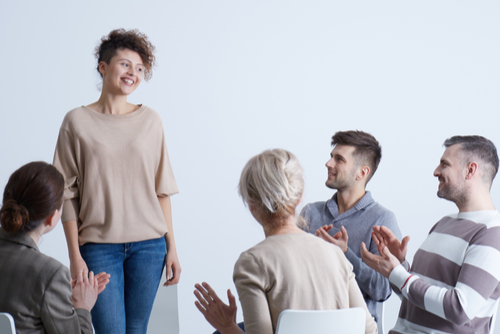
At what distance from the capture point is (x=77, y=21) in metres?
3.29

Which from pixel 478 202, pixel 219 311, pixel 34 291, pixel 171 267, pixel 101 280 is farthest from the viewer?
pixel 171 267

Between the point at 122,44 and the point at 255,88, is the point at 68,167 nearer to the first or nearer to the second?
the point at 122,44

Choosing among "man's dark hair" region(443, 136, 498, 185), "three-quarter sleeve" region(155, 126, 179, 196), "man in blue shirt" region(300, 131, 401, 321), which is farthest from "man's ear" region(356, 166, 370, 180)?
"three-quarter sleeve" region(155, 126, 179, 196)

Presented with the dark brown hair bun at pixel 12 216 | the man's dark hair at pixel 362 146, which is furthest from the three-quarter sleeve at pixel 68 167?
the man's dark hair at pixel 362 146

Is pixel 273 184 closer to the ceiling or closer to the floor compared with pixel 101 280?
closer to the ceiling

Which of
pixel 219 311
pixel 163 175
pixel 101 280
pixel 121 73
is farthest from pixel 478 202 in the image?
pixel 121 73

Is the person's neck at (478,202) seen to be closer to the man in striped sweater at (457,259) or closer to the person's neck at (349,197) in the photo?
the man in striped sweater at (457,259)

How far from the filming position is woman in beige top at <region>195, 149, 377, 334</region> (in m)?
1.21

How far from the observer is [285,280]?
4.00 feet

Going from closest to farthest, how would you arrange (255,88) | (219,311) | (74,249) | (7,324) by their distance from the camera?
1. (7,324)
2. (219,311)
3. (74,249)
4. (255,88)

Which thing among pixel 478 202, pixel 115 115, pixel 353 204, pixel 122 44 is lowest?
pixel 353 204

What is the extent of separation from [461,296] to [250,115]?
2.30 meters

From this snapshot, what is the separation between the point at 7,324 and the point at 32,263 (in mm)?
174

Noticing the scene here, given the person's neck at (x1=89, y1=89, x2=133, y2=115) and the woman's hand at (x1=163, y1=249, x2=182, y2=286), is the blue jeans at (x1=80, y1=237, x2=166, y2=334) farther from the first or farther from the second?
the person's neck at (x1=89, y1=89, x2=133, y2=115)
